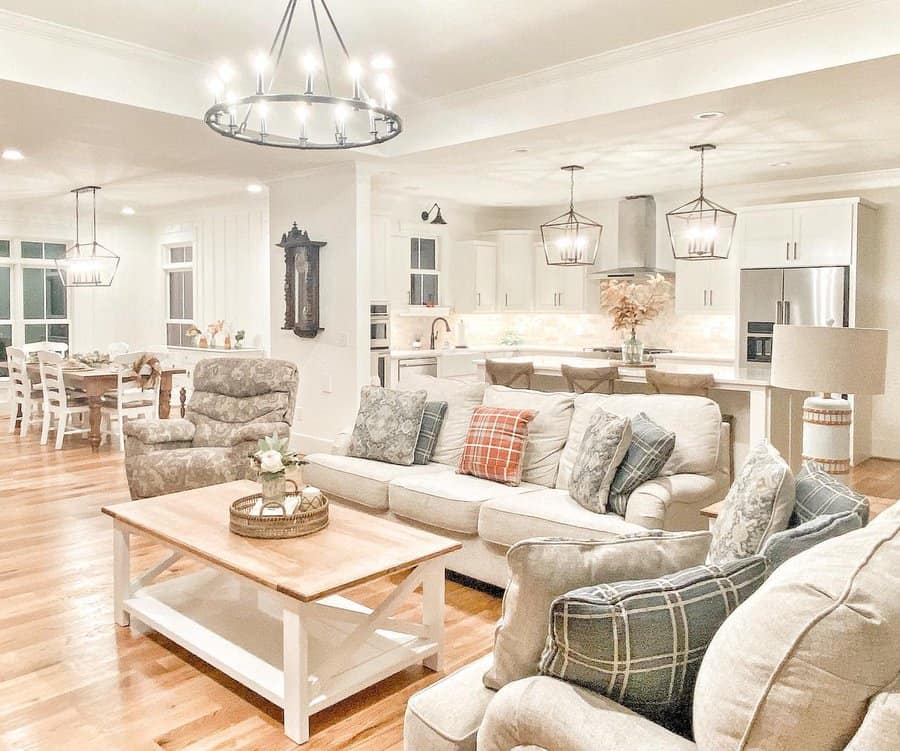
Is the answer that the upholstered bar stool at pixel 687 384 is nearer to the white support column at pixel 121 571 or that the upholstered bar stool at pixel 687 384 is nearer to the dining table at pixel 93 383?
the white support column at pixel 121 571

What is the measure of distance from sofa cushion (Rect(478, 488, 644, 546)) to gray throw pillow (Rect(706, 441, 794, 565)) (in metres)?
1.11

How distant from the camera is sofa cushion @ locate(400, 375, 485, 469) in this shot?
4.42m

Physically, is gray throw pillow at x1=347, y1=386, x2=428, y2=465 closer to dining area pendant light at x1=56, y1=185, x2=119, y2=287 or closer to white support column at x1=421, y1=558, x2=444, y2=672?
white support column at x1=421, y1=558, x2=444, y2=672

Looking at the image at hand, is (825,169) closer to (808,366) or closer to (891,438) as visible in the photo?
(891,438)

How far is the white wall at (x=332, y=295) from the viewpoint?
652 cm

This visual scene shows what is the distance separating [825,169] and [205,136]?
5.38 meters

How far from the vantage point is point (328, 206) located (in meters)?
6.68

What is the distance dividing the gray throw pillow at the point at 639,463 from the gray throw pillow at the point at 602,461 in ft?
0.12

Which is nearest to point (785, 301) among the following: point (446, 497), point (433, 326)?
point (433, 326)

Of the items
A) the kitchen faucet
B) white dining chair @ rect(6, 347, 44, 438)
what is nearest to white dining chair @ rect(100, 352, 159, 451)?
white dining chair @ rect(6, 347, 44, 438)

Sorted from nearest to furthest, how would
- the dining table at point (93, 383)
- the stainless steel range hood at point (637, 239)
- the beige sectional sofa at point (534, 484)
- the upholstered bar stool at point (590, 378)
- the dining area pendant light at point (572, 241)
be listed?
1. the beige sectional sofa at point (534, 484)
2. the upholstered bar stool at point (590, 378)
3. the dining area pendant light at point (572, 241)
4. the dining table at point (93, 383)
5. the stainless steel range hood at point (637, 239)

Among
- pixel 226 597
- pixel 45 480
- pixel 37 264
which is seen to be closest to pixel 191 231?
pixel 37 264

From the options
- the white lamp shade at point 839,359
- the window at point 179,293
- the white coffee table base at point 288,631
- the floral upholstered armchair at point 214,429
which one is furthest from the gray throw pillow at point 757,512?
the window at point 179,293

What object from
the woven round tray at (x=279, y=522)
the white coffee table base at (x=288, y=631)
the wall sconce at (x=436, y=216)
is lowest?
the white coffee table base at (x=288, y=631)
